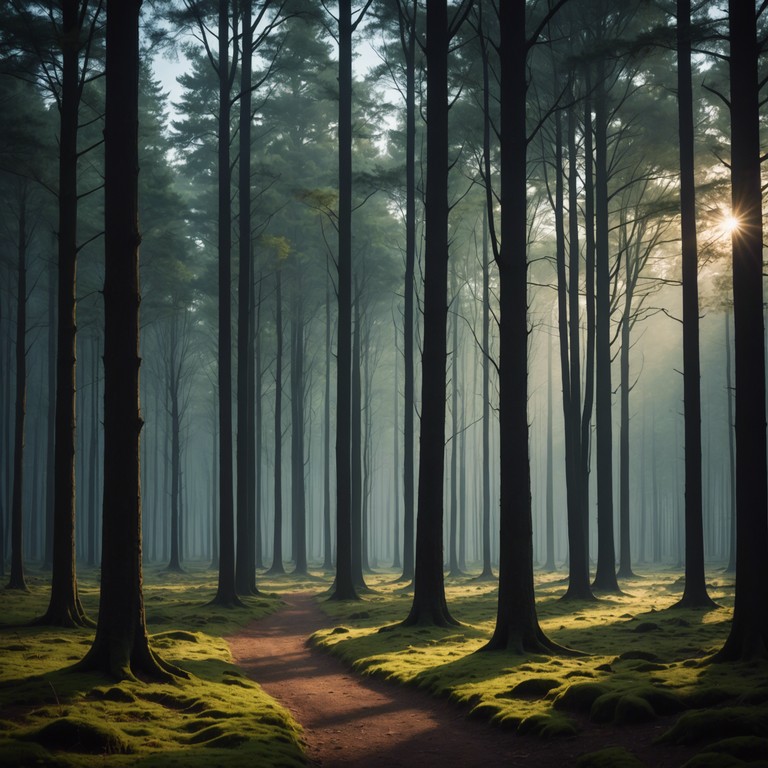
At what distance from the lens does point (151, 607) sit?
20.2 m

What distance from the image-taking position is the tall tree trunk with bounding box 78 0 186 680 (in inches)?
381

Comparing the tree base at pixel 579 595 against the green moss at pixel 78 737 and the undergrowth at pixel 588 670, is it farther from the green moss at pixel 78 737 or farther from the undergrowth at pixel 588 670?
the green moss at pixel 78 737

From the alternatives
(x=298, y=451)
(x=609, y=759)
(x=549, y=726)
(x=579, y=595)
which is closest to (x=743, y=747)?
(x=609, y=759)

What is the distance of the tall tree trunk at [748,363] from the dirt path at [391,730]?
330cm

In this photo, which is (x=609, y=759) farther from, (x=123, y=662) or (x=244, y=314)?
(x=244, y=314)

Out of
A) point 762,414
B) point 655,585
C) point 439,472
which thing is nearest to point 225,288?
point 439,472

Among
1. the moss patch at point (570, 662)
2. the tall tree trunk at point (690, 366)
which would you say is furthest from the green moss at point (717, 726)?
the tall tree trunk at point (690, 366)

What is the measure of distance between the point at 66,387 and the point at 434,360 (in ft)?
22.9

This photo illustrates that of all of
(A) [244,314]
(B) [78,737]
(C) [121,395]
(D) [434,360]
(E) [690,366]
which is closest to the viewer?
(B) [78,737]

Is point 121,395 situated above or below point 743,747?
above

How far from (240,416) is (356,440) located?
6754mm

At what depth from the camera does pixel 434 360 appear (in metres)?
15.2

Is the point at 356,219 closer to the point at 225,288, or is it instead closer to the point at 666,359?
the point at 225,288

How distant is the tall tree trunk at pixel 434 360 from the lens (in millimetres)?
14828
